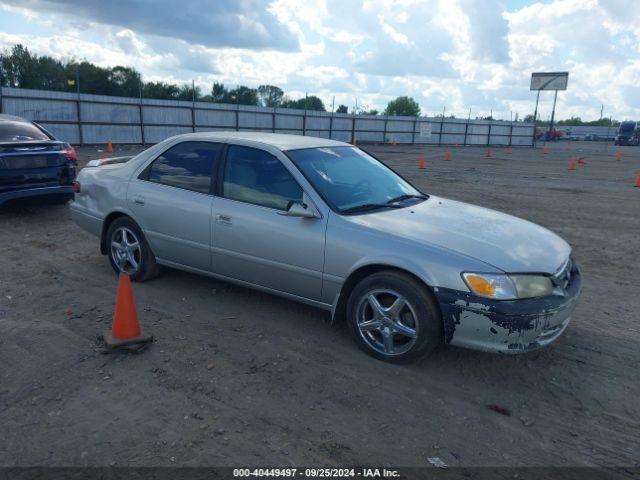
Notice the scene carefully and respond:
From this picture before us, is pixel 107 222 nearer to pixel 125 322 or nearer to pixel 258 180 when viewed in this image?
pixel 125 322

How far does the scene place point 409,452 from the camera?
2.86 meters

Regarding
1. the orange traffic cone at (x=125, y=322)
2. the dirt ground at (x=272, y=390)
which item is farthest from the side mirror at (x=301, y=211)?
the orange traffic cone at (x=125, y=322)

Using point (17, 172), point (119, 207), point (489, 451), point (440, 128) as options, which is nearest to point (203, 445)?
point (489, 451)

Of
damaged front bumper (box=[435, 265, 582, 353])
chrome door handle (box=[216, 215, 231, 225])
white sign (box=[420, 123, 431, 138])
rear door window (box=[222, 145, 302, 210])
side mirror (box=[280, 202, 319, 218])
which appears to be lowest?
damaged front bumper (box=[435, 265, 582, 353])

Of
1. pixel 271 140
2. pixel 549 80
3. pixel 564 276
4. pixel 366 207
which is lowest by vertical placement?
pixel 564 276

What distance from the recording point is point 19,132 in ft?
26.1

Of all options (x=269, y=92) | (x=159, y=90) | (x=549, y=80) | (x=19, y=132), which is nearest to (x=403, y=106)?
(x=269, y=92)

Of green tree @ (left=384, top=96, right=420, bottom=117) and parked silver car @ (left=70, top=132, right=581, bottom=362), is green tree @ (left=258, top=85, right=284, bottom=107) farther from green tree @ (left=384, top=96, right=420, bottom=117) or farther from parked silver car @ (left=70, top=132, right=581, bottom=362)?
parked silver car @ (left=70, top=132, right=581, bottom=362)

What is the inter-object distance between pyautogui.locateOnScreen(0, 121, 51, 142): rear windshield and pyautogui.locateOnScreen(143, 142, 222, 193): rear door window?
12.6ft

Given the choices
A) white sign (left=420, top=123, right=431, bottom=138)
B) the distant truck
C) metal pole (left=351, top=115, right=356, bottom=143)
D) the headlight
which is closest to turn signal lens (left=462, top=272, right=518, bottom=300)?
the headlight

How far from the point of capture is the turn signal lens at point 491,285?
342cm

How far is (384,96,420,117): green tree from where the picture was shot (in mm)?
102125

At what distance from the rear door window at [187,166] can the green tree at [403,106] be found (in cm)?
9932

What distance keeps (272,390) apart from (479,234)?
1.92 meters
